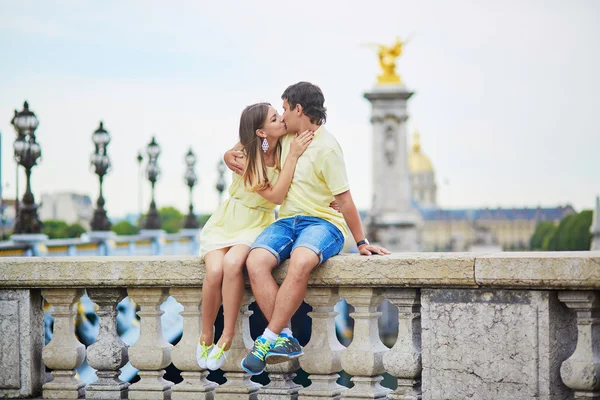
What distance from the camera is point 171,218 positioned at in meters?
91.6

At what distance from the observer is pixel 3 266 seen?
6980 millimetres

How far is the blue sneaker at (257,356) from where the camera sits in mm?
6113

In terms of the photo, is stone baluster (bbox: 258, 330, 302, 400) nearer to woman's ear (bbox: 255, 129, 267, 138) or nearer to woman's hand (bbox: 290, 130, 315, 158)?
woman's hand (bbox: 290, 130, 315, 158)

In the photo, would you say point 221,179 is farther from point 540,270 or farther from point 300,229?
point 540,270

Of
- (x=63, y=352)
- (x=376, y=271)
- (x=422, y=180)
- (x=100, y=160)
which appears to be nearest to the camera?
(x=376, y=271)

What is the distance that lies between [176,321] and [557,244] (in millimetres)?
43307

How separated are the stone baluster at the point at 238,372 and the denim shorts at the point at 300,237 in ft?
1.27

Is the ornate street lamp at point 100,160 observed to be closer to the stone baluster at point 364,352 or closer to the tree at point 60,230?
the stone baluster at point 364,352

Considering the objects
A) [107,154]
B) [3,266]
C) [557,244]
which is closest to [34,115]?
[107,154]

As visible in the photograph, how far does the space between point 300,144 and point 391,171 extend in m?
68.1

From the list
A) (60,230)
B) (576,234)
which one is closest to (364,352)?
(60,230)

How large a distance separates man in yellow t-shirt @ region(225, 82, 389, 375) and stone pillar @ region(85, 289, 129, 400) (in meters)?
1.00

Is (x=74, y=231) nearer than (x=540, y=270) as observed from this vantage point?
No

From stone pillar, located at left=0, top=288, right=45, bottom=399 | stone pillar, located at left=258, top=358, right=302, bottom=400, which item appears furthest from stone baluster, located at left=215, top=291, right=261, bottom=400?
stone pillar, located at left=0, top=288, right=45, bottom=399
